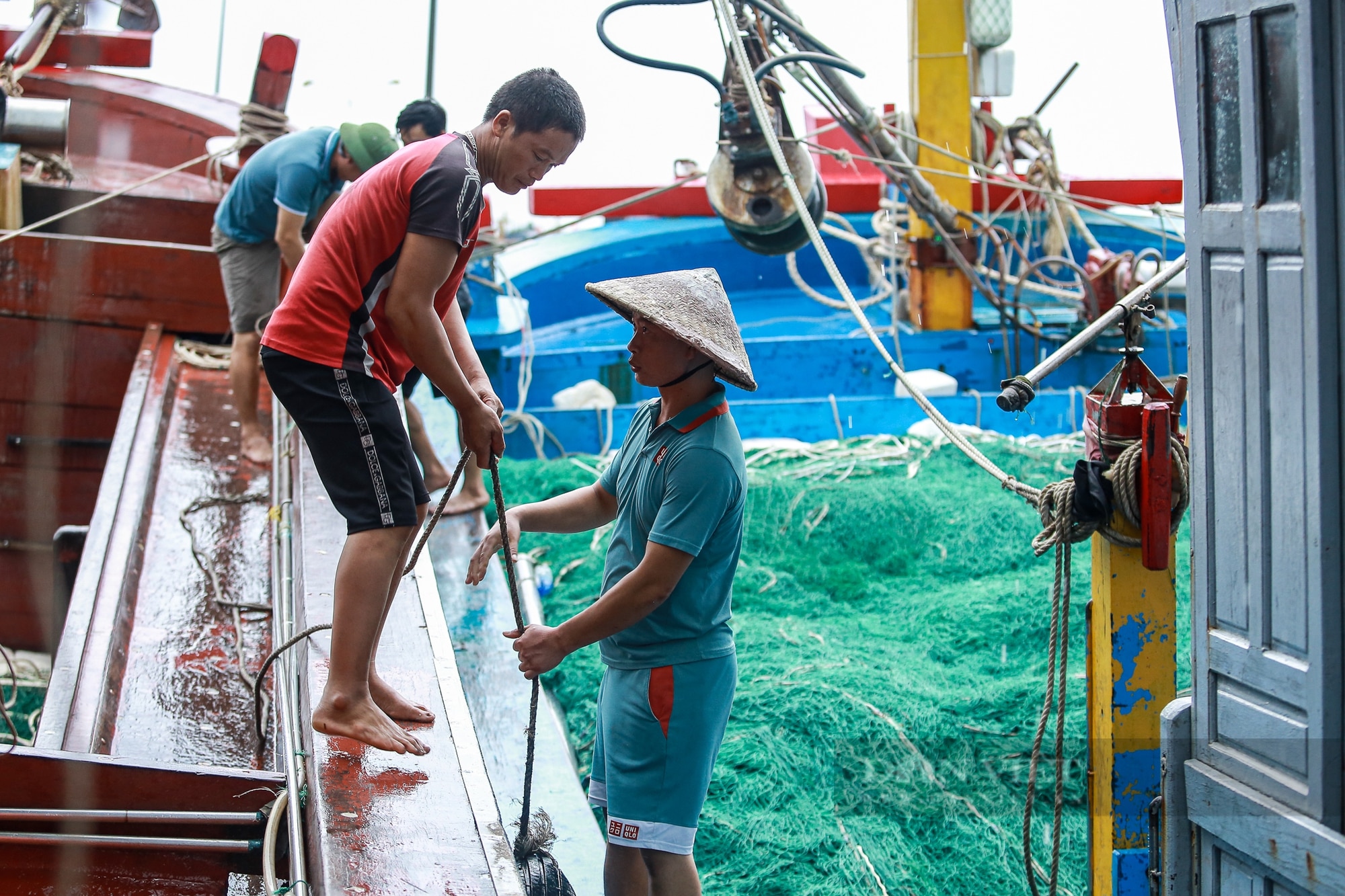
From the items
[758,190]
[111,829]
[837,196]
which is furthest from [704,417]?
[837,196]

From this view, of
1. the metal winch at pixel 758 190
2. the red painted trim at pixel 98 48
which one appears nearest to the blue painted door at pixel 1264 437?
the metal winch at pixel 758 190

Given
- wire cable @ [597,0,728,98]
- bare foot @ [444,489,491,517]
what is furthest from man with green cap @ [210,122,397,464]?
wire cable @ [597,0,728,98]

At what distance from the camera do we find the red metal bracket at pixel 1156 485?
227 cm

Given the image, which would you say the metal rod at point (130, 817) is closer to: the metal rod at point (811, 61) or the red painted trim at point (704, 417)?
the red painted trim at point (704, 417)

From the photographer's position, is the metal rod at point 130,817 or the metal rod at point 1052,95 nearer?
the metal rod at point 130,817

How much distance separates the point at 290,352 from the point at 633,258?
28.5 feet

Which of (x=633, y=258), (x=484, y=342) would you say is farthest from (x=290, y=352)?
(x=633, y=258)

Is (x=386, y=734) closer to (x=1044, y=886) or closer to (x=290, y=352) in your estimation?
(x=290, y=352)

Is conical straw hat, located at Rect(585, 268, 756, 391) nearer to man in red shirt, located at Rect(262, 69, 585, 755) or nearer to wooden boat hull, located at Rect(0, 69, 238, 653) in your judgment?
man in red shirt, located at Rect(262, 69, 585, 755)

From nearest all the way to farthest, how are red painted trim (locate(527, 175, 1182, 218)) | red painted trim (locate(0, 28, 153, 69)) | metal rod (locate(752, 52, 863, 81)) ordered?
metal rod (locate(752, 52, 863, 81))
red painted trim (locate(0, 28, 153, 69))
red painted trim (locate(527, 175, 1182, 218))

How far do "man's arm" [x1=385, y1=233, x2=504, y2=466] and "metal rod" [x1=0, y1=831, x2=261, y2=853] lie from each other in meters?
0.88

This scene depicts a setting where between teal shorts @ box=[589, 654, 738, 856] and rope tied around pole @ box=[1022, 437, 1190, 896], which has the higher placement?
rope tied around pole @ box=[1022, 437, 1190, 896]

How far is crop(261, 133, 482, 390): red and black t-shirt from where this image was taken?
91.0 inches

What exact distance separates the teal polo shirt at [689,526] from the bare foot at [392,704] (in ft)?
1.48
